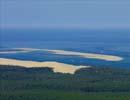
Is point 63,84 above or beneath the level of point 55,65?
beneath

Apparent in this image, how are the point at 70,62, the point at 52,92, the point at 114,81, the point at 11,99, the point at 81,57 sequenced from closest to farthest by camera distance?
the point at 11,99, the point at 52,92, the point at 114,81, the point at 70,62, the point at 81,57

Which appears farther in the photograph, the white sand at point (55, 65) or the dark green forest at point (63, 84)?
the white sand at point (55, 65)

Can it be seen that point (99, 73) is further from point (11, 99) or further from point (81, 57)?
point (81, 57)

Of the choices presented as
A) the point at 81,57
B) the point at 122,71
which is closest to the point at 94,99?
the point at 122,71

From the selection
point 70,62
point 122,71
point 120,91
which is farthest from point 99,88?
point 70,62

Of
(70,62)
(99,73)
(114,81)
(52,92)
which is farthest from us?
(70,62)

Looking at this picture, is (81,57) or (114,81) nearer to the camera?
(114,81)

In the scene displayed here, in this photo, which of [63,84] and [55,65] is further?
[55,65]

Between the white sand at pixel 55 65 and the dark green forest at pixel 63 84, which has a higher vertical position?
the white sand at pixel 55 65
